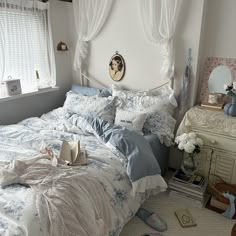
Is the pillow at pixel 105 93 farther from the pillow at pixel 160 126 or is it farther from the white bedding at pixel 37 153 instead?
the pillow at pixel 160 126

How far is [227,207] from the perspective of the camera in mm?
2006

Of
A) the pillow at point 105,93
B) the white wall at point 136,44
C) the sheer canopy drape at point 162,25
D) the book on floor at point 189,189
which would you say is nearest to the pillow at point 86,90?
the pillow at point 105,93

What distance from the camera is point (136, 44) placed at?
8.49ft

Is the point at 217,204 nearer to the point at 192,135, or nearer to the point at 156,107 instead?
the point at 192,135

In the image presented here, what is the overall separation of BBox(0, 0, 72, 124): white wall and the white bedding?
326 millimetres

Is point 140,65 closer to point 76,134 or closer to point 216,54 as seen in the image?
point 216,54

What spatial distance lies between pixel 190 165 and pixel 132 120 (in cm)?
75

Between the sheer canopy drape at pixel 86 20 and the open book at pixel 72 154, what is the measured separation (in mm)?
1636

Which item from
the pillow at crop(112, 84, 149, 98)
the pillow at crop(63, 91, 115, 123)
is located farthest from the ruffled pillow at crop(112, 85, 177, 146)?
the pillow at crop(63, 91, 115, 123)

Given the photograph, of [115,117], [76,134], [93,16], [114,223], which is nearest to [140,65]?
[115,117]

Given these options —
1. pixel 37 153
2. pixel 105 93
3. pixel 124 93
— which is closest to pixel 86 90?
pixel 105 93

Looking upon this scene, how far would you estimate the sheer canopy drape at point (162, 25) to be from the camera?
2.25 metres

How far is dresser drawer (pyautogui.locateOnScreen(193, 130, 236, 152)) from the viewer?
2.04m

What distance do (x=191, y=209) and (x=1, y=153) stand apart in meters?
1.78
